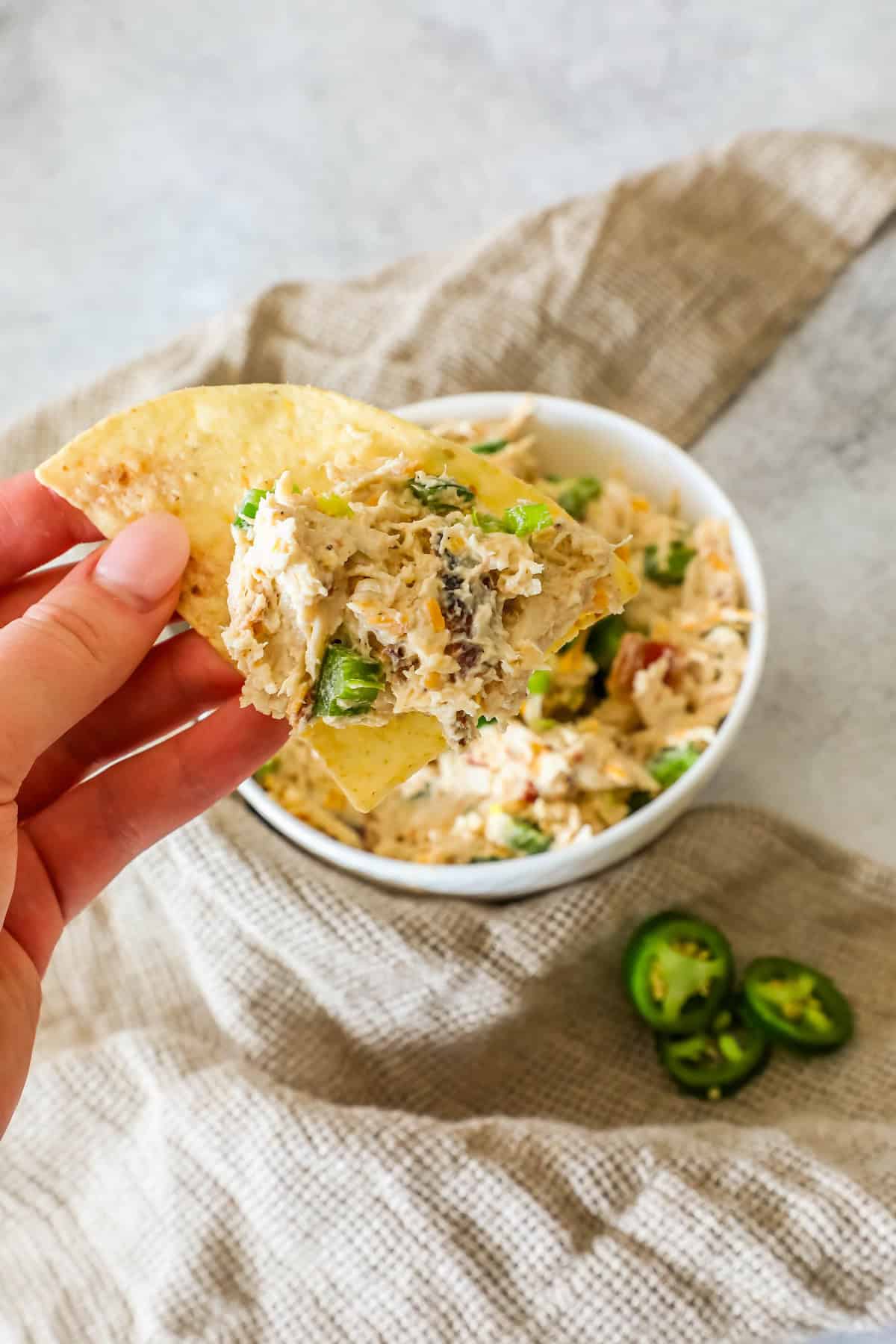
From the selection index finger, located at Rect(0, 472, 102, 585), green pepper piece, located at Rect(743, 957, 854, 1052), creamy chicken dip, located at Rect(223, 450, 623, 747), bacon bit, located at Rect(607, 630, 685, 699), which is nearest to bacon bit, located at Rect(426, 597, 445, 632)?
creamy chicken dip, located at Rect(223, 450, 623, 747)

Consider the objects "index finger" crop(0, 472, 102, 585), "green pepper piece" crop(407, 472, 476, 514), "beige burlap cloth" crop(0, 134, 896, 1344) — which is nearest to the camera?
"green pepper piece" crop(407, 472, 476, 514)

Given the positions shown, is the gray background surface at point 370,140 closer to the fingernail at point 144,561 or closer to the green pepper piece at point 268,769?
the green pepper piece at point 268,769

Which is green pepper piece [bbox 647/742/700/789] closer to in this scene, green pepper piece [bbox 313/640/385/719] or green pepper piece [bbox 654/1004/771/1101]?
green pepper piece [bbox 654/1004/771/1101]

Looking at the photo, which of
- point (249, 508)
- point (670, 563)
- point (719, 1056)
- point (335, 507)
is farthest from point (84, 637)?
point (719, 1056)

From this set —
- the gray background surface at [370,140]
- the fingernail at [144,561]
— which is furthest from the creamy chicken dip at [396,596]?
the gray background surface at [370,140]

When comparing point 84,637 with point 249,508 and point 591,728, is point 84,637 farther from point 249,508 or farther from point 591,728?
point 591,728

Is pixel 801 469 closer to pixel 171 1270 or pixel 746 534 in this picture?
pixel 746 534
